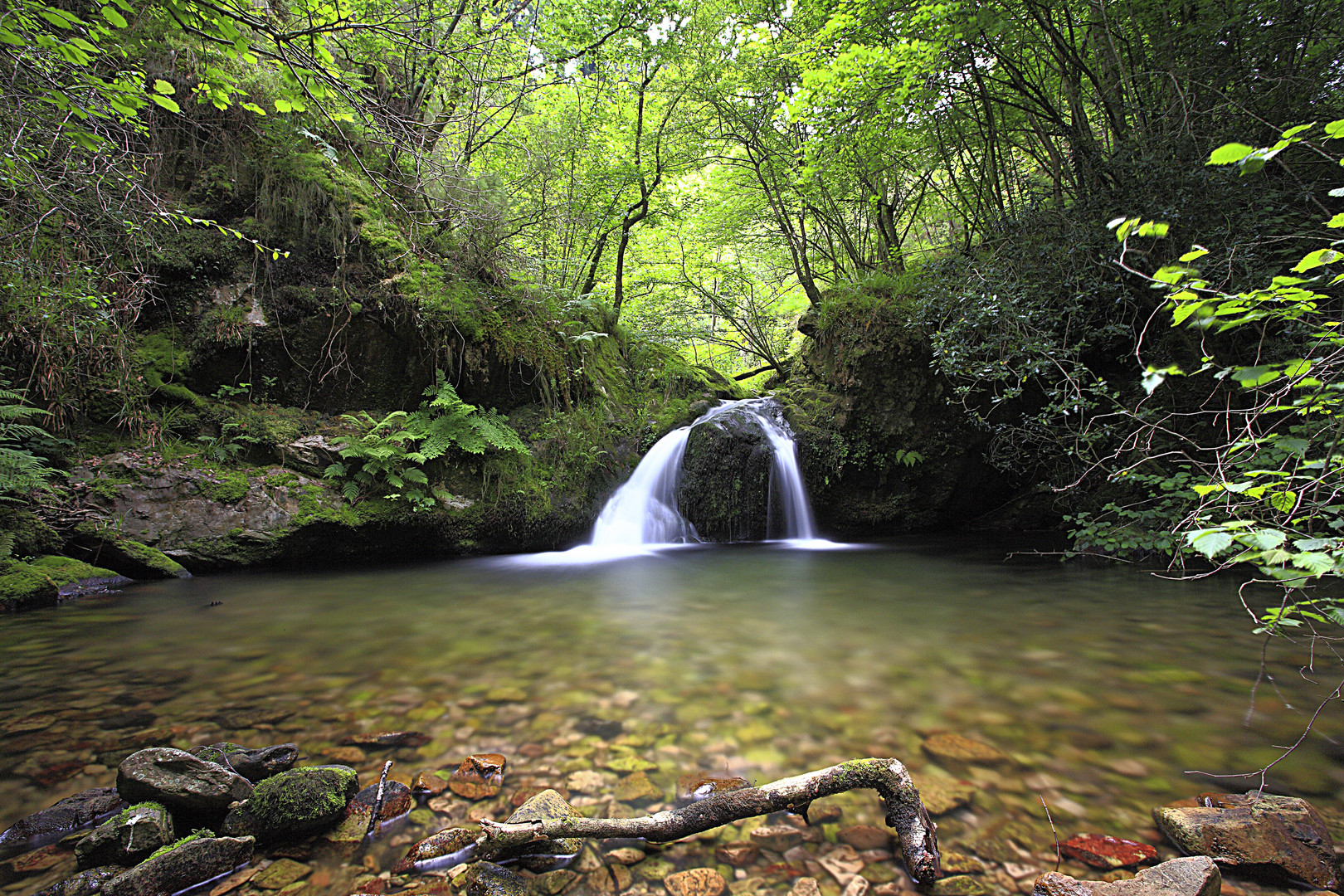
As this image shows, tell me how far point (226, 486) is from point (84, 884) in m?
5.71

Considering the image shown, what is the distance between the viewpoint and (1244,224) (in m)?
4.69

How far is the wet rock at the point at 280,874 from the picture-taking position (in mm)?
1529

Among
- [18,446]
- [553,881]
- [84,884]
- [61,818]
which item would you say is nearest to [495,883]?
[553,881]

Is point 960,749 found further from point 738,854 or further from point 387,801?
point 387,801

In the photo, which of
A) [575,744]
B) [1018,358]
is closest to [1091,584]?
[1018,358]

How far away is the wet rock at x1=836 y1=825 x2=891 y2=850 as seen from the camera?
166 centimetres

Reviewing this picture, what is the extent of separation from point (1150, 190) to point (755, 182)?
22.2ft

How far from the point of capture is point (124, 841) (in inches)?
61.2

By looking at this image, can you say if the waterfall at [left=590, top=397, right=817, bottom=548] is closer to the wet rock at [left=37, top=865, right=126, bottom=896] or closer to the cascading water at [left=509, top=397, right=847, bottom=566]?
the cascading water at [left=509, top=397, right=847, bottom=566]

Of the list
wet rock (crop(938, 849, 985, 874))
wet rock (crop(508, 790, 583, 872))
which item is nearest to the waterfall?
wet rock (crop(508, 790, 583, 872))

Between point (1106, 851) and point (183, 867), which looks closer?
point (183, 867)

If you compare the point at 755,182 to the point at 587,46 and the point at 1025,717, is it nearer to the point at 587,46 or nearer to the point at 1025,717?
the point at 587,46

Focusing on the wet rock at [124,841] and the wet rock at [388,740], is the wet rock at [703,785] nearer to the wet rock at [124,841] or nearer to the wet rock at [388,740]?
the wet rock at [388,740]

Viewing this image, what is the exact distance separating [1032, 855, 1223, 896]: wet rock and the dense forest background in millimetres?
2146
